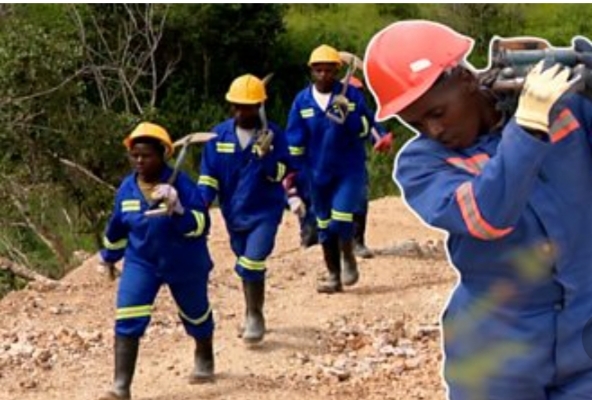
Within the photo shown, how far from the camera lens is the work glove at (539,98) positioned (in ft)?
9.12

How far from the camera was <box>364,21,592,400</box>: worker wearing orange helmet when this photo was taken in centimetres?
304

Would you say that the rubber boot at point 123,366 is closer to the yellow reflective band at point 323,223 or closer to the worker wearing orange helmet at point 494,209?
the yellow reflective band at point 323,223

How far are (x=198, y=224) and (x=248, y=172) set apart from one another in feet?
4.11

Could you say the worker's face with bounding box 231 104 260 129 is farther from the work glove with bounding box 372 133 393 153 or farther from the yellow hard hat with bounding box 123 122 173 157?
the work glove with bounding box 372 133 393 153

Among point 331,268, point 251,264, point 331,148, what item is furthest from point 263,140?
point 331,268

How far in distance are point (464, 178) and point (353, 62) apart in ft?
21.0

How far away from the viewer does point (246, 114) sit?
26.4ft

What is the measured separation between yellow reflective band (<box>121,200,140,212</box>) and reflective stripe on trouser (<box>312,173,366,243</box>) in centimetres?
291

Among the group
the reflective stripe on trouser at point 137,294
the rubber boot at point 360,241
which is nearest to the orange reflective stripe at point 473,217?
the reflective stripe on trouser at point 137,294

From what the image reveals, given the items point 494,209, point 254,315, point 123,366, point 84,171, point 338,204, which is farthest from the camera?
point 84,171

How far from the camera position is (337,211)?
959 cm

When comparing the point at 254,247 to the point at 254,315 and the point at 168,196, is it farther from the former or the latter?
the point at 168,196

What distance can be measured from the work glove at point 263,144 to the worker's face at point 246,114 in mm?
104

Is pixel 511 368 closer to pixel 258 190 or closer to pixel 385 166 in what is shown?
pixel 258 190
